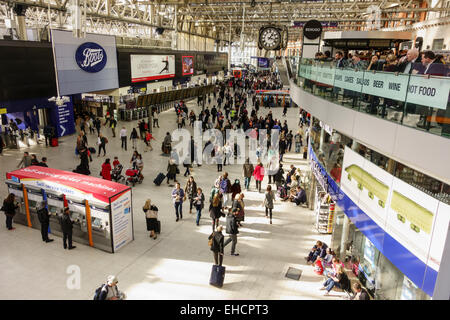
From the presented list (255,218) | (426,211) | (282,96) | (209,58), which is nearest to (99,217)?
(255,218)

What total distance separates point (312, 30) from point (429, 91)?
12.8m

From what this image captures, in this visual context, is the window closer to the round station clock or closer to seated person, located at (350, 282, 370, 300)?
the round station clock

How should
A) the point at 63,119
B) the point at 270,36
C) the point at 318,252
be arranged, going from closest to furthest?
1. the point at 318,252
2. the point at 270,36
3. the point at 63,119

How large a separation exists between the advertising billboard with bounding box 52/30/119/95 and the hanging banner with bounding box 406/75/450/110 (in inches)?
655

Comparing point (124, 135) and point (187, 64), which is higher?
point (187, 64)

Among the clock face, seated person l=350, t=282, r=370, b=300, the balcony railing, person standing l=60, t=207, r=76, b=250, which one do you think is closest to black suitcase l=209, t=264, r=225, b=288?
seated person l=350, t=282, r=370, b=300

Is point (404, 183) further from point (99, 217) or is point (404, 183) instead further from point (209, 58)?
point (209, 58)

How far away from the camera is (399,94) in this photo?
5.98 meters

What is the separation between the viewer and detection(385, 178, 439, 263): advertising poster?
521cm

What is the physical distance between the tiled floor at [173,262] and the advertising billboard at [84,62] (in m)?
9.17

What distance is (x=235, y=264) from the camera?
828 cm

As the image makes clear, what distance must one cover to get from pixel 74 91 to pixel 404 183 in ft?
60.2

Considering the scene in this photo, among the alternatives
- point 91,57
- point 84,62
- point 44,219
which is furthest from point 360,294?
point 91,57

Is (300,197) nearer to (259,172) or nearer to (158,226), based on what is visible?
(259,172)
